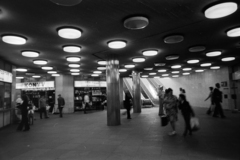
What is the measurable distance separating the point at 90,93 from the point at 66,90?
3107mm

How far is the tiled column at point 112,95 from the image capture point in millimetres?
9750

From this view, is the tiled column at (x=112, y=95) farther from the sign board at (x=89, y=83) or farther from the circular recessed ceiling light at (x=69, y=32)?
the sign board at (x=89, y=83)

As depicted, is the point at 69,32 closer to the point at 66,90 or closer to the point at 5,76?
the point at 5,76

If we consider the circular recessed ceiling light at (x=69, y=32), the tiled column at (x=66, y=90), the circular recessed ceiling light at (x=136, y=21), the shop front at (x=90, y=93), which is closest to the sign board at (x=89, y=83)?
the shop front at (x=90, y=93)

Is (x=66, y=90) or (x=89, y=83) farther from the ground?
(x=89, y=83)

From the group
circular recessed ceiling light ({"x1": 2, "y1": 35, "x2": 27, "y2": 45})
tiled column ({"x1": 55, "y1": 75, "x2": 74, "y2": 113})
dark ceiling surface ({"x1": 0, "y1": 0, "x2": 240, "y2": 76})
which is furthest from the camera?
tiled column ({"x1": 55, "y1": 75, "x2": 74, "y2": 113})

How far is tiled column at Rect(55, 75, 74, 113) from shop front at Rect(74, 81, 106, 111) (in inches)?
29.7

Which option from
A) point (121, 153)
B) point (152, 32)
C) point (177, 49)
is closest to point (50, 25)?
point (152, 32)

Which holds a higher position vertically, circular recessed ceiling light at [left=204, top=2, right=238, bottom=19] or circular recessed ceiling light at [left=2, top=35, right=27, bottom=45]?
circular recessed ceiling light at [left=204, top=2, right=238, bottom=19]

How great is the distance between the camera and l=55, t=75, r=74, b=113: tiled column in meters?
20.0

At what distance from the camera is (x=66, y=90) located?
20.3 metres

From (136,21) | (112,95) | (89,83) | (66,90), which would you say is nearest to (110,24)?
(136,21)

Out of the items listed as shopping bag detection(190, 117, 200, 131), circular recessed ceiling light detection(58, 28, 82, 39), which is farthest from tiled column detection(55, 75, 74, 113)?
shopping bag detection(190, 117, 200, 131)

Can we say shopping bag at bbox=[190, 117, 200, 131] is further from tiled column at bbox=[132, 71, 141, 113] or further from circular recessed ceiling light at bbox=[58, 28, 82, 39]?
tiled column at bbox=[132, 71, 141, 113]
